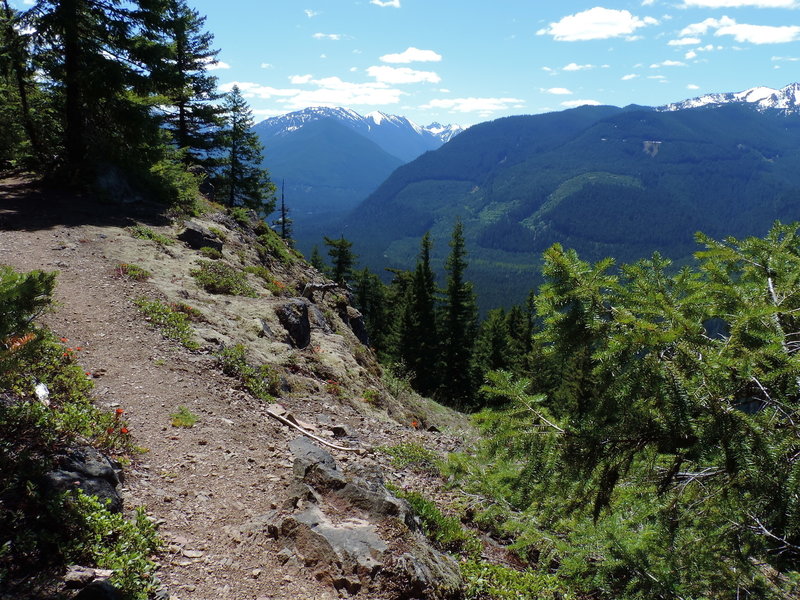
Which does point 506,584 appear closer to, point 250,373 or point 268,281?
point 250,373

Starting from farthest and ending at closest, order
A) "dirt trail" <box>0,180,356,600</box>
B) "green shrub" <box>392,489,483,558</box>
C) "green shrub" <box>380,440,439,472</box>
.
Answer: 1. "green shrub" <box>380,440,439,472</box>
2. "green shrub" <box>392,489,483,558</box>
3. "dirt trail" <box>0,180,356,600</box>

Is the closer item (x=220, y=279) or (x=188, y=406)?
(x=188, y=406)

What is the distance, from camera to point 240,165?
1425 inches

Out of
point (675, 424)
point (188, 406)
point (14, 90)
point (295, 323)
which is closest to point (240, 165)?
point (14, 90)

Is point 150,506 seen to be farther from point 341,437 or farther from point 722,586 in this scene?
point 722,586

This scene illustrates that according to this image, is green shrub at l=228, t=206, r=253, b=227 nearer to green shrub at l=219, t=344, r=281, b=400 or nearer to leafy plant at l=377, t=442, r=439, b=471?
green shrub at l=219, t=344, r=281, b=400

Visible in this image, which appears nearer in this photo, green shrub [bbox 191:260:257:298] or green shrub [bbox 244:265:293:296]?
green shrub [bbox 191:260:257:298]

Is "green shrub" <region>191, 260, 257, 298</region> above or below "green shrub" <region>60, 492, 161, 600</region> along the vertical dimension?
above

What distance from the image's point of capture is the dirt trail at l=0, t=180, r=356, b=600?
4.99 meters

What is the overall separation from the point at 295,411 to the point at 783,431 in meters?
8.18

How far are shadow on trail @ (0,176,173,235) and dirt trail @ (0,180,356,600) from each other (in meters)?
2.65

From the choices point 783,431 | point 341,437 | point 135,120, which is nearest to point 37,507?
point 341,437

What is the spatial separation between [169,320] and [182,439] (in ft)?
14.5

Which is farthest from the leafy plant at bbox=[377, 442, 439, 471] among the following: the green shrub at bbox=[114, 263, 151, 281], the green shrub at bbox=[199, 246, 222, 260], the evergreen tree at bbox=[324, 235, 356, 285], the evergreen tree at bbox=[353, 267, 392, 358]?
the evergreen tree at bbox=[353, 267, 392, 358]
